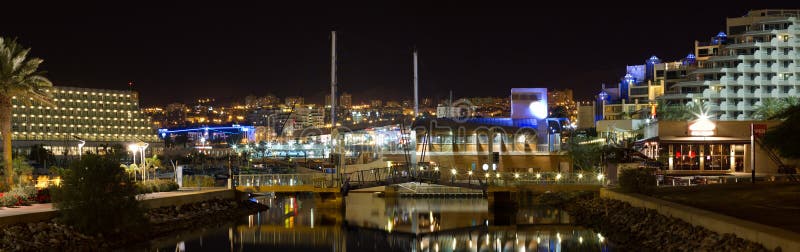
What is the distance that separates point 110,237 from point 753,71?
274 feet

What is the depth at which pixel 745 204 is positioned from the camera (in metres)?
33.1

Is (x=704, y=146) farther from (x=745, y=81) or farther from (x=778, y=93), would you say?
(x=778, y=93)

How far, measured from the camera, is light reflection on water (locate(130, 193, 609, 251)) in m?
36.7

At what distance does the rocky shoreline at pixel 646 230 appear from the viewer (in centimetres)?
2452

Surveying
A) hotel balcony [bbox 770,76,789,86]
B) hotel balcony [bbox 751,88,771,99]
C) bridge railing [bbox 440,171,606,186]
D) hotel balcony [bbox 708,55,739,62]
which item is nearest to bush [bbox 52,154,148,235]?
bridge railing [bbox 440,171,606,186]

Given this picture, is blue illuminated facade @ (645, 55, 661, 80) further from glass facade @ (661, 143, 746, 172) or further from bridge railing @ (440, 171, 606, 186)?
bridge railing @ (440, 171, 606, 186)

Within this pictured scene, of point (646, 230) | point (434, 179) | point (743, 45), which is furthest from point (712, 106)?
point (646, 230)

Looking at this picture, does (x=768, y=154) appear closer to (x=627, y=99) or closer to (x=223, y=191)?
(x=223, y=191)

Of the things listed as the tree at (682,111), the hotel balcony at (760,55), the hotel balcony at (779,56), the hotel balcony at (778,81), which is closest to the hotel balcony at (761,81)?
Answer: the hotel balcony at (778,81)

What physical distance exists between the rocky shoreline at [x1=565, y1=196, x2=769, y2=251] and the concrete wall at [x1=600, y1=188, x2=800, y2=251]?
0.61 feet

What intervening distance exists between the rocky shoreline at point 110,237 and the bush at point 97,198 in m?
0.44

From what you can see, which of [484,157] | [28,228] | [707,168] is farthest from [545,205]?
[28,228]

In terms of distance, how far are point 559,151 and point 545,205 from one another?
79.5 feet

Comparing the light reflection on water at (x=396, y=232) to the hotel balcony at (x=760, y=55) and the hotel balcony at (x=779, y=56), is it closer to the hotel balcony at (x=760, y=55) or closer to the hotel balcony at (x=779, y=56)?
the hotel balcony at (x=760, y=55)
